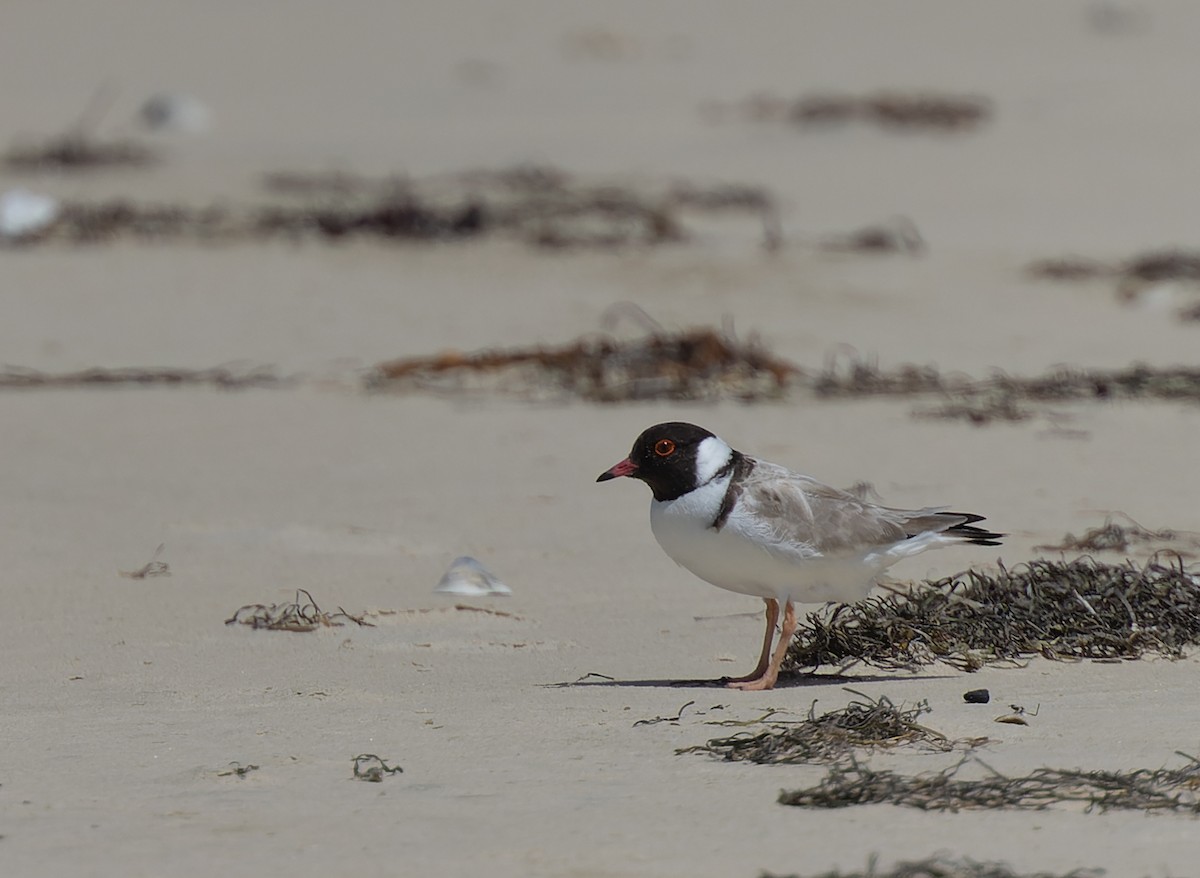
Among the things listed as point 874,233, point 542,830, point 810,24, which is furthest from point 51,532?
point 810,24

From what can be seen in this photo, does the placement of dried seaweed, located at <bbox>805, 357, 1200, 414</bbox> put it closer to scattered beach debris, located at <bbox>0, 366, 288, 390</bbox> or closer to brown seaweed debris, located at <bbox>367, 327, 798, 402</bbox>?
brown seaweed debris, located at <bbox>367, 327, 798, 402</bbox>

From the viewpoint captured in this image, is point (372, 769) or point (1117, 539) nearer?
point (372, 769)

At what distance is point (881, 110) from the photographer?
56.1 feet

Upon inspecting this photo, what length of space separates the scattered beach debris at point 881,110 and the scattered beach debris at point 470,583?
11.9 meters

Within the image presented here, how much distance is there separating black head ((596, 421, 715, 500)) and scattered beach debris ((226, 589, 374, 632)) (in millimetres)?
1007

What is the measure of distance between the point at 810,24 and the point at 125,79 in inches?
323

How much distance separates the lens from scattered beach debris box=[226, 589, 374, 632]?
5.19 metres

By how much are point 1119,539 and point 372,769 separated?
9.66ft

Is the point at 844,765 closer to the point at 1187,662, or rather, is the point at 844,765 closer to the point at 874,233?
the point at 1187,662

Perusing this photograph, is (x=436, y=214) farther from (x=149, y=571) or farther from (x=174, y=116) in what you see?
(x=149, y=571)

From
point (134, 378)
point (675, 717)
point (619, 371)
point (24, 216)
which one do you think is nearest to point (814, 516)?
point (675, 717)

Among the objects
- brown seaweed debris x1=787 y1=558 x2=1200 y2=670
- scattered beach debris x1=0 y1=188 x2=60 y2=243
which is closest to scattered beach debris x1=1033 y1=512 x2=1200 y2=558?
brown seaweed debris x1=787 y1=558 x2=1200 y2=670

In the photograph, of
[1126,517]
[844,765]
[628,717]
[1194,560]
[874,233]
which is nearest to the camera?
[844,765]

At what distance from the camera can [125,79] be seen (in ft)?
68.2
